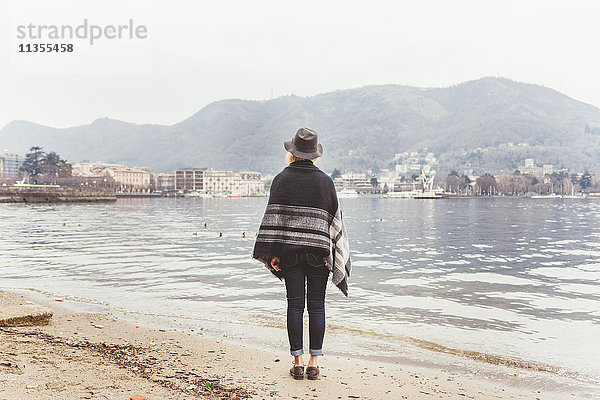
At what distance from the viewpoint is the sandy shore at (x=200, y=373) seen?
→ 4.67 metres

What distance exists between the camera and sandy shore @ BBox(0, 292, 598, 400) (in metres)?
4.67

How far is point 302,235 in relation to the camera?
5512 millimetres

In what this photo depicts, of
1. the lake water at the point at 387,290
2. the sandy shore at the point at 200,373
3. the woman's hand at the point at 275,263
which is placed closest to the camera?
the sandy shore at the point at 200,373

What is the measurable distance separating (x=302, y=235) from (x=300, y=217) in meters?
0.18

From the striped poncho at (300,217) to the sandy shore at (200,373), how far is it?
1087 mm

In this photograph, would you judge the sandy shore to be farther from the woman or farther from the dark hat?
the dark hat

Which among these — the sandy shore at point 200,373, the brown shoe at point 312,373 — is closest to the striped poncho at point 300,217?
the brown shoe at point 312,373

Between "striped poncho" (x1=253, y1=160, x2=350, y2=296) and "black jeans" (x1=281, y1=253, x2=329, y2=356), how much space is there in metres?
0.09

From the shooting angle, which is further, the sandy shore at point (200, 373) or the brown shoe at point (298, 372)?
the brown shoe at point (298, 372)

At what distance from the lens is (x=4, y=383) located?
440cm

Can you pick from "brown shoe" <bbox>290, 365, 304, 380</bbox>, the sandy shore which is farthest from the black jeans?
the sandy shore

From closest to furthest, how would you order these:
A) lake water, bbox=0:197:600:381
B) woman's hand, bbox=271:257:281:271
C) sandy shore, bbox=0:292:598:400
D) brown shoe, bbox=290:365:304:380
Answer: sandy shore, bbox=0:292:598:400
brown shoe, bbox=290:365:304:380
woman's hand, bbox=271:257:281:271
lake water, bbox=0:197:600:381

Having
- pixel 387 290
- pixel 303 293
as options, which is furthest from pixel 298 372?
pixel 387 290

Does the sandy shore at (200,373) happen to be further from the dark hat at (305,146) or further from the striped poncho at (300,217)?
the dark hat at (305,146)
